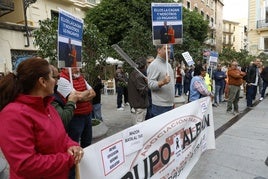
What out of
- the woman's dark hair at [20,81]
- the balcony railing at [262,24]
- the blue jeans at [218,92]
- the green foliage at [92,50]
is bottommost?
the blue jeans at [218,92]

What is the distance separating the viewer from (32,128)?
1891 millimetres

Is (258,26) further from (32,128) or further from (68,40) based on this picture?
(32,128)

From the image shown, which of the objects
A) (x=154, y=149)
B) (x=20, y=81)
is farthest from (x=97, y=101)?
(x=20, y=81)

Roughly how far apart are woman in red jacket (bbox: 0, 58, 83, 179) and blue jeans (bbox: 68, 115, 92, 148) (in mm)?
1375

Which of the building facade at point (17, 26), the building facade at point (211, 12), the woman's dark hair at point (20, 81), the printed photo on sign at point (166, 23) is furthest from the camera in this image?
the building facade at point (211, 12)

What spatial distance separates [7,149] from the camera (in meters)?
1.78

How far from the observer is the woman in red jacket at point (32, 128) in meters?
1.78

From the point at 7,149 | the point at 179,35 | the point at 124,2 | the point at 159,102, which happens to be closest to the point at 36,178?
the point at 7,149

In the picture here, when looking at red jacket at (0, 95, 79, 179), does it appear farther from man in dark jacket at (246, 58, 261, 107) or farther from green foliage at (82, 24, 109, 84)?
man in dark jacket at (246, 58, 261, 107)

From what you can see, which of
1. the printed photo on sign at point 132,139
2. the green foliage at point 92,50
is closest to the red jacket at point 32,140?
the printed photo on sign at point 132,139

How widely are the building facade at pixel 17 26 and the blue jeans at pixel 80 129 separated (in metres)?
9.59

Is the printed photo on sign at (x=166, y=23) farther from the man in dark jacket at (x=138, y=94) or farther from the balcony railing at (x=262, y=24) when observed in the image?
the balcony railing at (x=262, y=24)

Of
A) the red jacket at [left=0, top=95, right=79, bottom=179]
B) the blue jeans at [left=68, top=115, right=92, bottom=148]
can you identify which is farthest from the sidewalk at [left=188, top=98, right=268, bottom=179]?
the red jacket at [left=0, top=95, right=79, bottom=179]

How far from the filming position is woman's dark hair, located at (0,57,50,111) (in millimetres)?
1958
